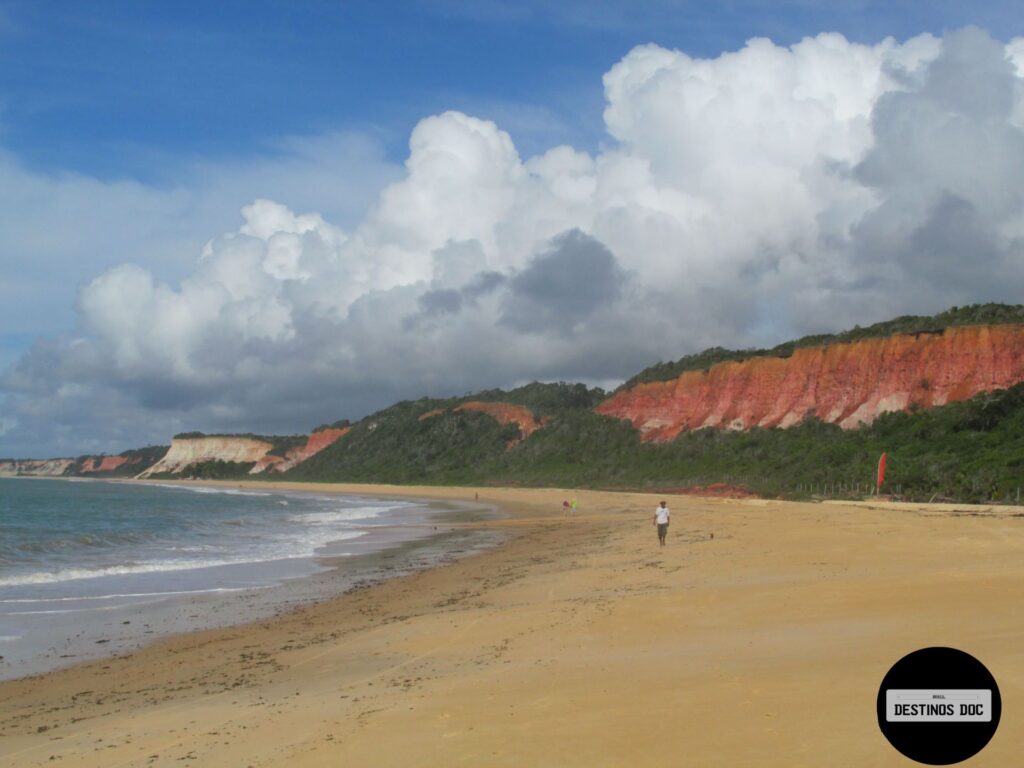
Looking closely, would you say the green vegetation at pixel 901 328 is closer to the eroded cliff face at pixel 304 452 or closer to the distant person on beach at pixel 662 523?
the distant person on beach at pixel 662 523

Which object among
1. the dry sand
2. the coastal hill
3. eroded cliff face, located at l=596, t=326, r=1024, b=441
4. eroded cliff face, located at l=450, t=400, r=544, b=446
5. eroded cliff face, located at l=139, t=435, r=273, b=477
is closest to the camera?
the dry sand

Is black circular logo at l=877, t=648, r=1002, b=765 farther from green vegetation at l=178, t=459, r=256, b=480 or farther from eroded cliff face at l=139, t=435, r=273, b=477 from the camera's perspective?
eroded cliff face at l=139, t=435, r=273, b=477

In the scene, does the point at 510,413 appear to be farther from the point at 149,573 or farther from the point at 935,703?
the point at 935,703

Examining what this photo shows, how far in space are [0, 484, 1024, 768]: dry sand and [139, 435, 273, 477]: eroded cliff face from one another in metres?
160

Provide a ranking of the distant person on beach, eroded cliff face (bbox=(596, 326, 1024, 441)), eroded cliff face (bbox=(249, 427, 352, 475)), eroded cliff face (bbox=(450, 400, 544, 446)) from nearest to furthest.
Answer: the distant person on beach, eroded cliff face (bbox=(596, 326, 1024, 441)), eroded cliff face (bbox=(450, 400, 544, 446)), eroded cliff face (bbox=(249, 427, 352, 475))

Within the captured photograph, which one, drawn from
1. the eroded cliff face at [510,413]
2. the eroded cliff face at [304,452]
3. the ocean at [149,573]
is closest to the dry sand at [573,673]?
the ocean at [149,573]

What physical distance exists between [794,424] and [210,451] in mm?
143840

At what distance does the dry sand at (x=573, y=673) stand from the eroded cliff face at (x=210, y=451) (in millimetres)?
159954

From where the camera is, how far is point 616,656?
8.82 meters

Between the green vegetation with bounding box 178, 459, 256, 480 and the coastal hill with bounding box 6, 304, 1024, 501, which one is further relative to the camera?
the green vegetation with bounding box 178, 459, 256, 480

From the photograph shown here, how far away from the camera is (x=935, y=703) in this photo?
10.2 ft

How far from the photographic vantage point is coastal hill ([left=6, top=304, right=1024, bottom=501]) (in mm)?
43719

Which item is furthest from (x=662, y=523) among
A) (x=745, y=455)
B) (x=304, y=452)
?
(x=304, y=452)

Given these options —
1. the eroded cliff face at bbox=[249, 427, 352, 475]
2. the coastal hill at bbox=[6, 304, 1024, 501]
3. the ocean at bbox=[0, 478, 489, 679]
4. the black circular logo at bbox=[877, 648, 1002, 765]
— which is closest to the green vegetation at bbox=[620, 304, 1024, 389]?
the coastal hill at bbox=[6, 304, 1024, 501]
